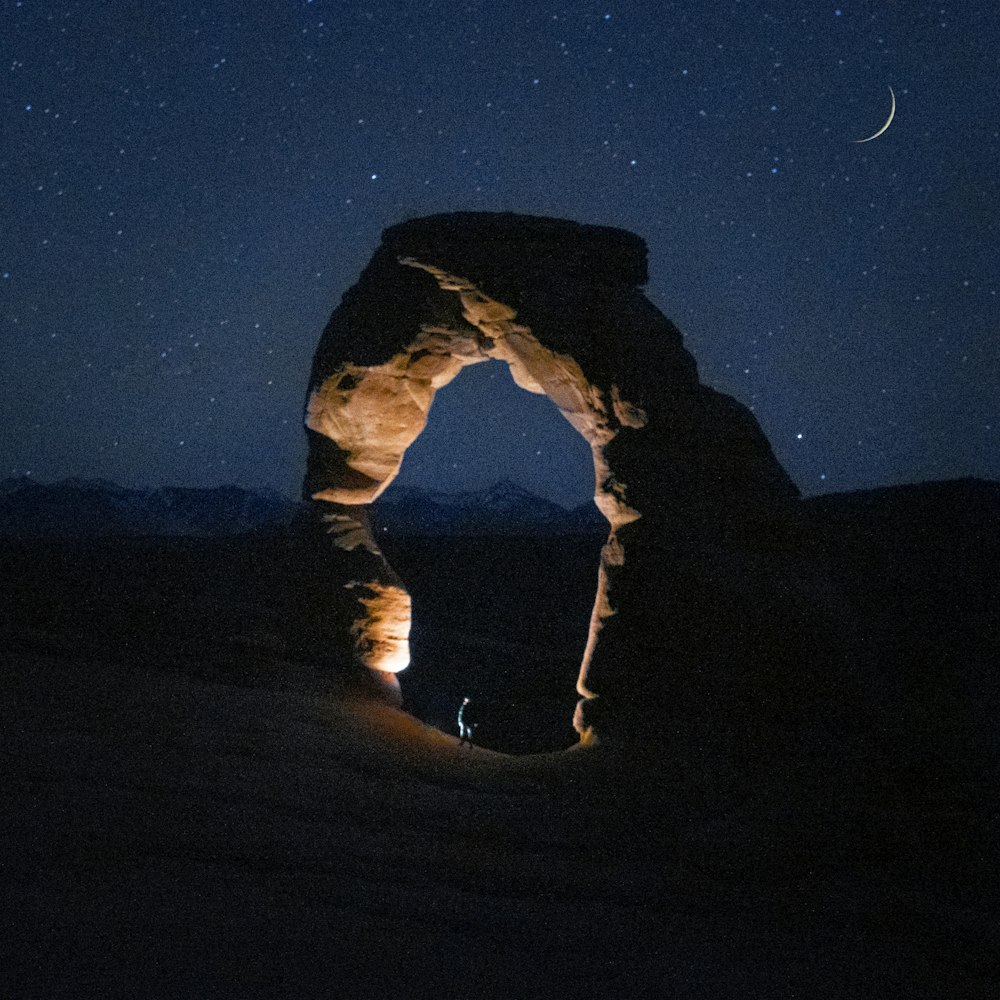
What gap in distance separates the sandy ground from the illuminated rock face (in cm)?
Result: 227

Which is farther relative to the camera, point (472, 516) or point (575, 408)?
point (472, 516)

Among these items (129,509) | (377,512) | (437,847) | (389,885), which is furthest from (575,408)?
(129,509)

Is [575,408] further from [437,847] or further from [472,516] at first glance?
[472,516]

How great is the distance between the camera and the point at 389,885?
9.84 ft

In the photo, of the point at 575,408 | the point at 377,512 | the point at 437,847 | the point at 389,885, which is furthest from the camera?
the point at 377,512

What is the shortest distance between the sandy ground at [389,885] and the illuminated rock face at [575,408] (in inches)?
89.2

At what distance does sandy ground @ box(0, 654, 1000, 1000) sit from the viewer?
225 cm

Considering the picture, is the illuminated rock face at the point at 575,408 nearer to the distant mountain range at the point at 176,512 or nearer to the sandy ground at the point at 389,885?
the sandy ground at the point at 389,885

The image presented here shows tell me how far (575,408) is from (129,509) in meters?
100

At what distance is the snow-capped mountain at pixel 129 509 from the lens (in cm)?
7167

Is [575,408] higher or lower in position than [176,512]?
higher

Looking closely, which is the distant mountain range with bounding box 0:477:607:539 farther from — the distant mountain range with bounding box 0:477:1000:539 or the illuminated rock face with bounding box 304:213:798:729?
the illuminated rock face with bounding box 304:213:798:729

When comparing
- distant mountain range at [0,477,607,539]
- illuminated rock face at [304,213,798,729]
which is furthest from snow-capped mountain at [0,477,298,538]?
illuminated rock face at [304,213,798,729]

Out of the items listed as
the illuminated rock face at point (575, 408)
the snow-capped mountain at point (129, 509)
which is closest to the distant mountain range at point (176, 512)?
the snow-capped mountain at point (129, 509)
